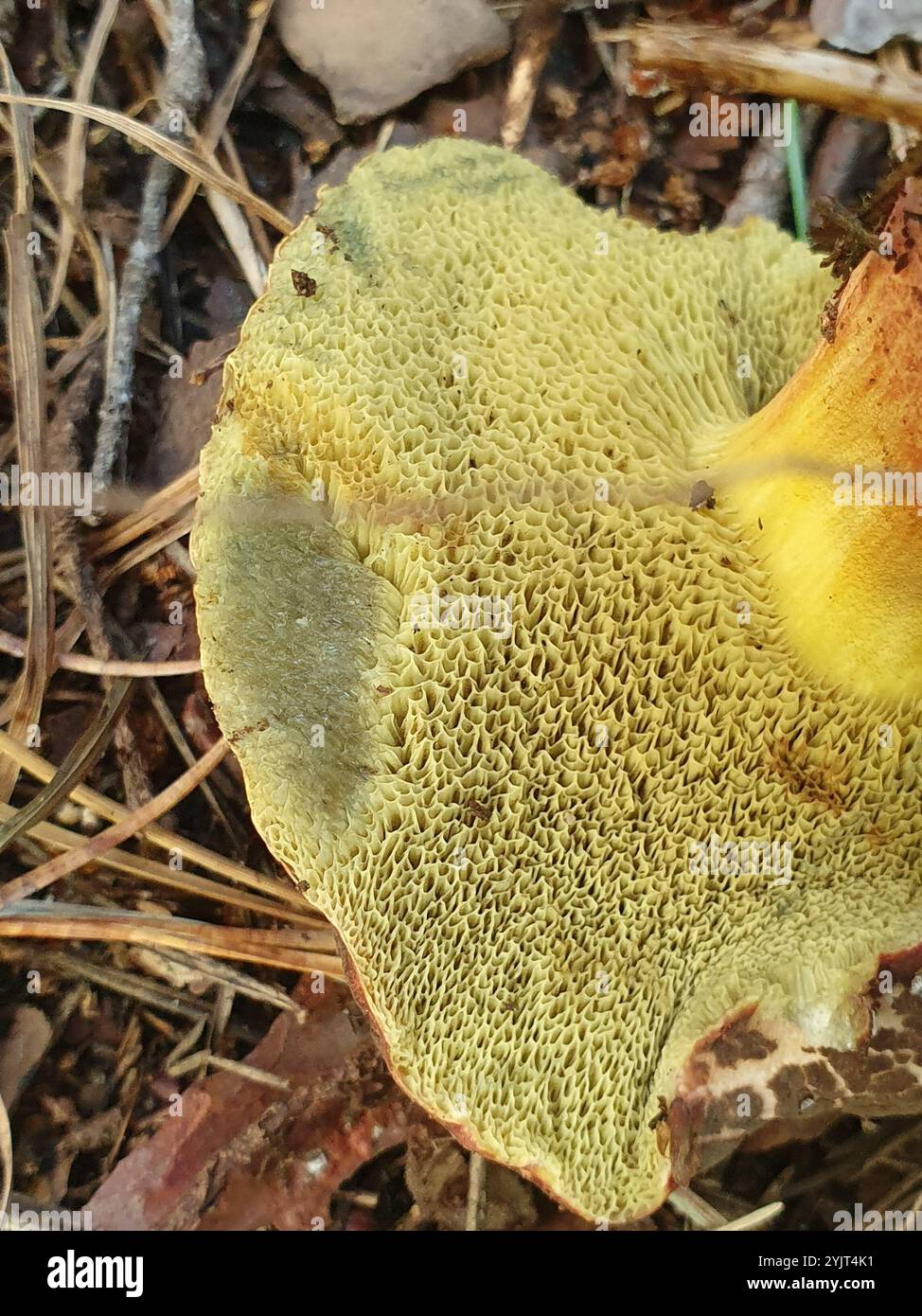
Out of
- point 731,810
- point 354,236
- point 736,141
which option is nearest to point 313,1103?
point 731,810

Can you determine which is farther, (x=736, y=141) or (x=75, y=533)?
(x=736, y=141)

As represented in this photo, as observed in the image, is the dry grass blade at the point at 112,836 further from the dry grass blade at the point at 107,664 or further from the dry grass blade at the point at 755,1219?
the dry grass blade at the point at 755,1219
